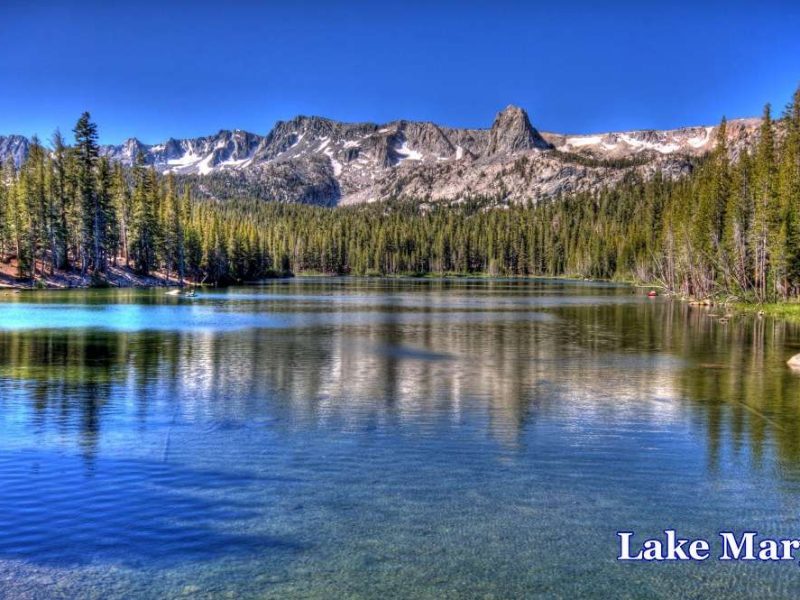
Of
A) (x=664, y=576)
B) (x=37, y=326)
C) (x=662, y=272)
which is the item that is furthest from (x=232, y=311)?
(x=662, y=272)

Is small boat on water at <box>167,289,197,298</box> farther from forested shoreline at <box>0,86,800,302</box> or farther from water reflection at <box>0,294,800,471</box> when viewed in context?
water reflection at <box>0,294,800,471</box>

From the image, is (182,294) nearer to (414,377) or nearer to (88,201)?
(88,201)

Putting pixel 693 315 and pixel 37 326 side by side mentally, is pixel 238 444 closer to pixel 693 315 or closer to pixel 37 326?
pixel 37 326

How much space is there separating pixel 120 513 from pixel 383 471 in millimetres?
6337

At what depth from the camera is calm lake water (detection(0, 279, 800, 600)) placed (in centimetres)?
1171

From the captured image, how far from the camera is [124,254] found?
461 feet

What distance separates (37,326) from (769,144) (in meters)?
86.4

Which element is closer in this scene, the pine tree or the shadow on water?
the shadow on water

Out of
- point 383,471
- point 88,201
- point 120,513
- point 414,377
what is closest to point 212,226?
point 88,201

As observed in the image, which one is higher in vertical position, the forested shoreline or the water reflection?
the forested shoreline

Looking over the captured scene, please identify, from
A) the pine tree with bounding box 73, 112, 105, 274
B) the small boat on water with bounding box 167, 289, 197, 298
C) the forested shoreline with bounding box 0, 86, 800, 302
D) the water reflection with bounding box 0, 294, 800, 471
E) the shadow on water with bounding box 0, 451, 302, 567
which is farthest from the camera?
the pine tree with bounding box 73, 112, 105, 274

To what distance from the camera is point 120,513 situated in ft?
46.2

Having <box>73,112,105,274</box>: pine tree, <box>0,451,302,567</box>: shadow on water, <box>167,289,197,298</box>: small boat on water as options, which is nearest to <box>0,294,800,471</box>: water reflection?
<box>0,451,302,567</box>: shadow on water

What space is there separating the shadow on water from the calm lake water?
0.06 m
